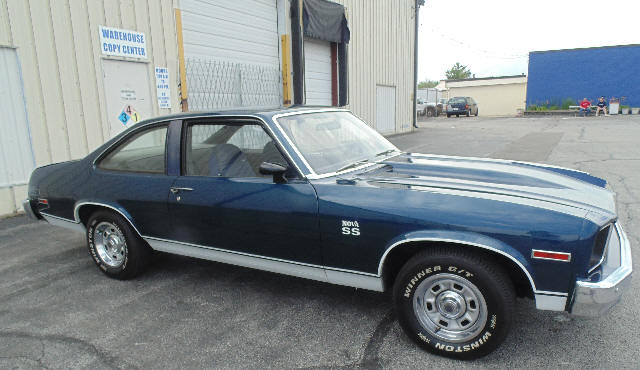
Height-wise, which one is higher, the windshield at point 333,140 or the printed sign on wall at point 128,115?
the printed sign on wall at point 128,115

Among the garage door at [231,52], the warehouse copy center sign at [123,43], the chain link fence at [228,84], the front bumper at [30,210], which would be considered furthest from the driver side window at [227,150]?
the garage door at [231,52]

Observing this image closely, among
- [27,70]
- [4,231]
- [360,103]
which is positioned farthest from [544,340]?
[360,103]

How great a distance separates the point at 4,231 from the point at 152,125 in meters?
3.48

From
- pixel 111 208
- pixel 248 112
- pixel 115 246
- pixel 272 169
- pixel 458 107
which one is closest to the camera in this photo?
pixel 272 169

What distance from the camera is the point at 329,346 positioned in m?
2.85

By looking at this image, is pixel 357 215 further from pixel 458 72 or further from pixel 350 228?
pixel 458 72

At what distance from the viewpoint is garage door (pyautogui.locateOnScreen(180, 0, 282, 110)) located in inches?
361

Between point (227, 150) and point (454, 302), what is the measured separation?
6.80 ft

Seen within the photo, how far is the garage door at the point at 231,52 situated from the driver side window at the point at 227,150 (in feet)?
18.6

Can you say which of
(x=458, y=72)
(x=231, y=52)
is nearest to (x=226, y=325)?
(x=231, y=52)

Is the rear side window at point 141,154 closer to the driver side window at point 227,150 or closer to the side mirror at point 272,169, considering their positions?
the driver side window at point 227,150

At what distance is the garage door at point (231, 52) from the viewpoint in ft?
30.1

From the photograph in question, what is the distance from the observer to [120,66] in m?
7.65

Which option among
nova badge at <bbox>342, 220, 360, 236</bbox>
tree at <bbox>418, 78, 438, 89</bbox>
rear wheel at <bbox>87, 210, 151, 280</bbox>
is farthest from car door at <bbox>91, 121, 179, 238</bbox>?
tree at <bbox>418, 78, 438, 89</bbox>
